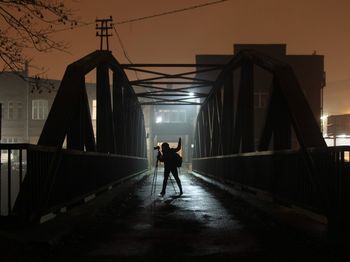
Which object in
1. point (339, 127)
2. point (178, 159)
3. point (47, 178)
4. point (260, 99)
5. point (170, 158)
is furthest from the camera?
point (260, 99)

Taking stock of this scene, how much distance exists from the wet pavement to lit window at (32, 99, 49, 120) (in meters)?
48.9

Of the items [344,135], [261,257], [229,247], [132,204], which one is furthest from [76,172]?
[344,135]

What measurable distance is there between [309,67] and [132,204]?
38361 millimetres

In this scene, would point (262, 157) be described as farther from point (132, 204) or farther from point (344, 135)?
point (344, 135)

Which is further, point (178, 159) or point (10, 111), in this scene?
point (10, 111)

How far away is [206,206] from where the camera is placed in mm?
12023

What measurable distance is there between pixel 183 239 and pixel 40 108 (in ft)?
174

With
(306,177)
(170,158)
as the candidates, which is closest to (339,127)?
(170,158)

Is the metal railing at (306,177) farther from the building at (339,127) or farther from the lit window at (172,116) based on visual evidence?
the lit window at (172,116)

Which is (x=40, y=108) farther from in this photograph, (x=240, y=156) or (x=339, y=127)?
(x=240, y=156)

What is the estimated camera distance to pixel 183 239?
727 cm

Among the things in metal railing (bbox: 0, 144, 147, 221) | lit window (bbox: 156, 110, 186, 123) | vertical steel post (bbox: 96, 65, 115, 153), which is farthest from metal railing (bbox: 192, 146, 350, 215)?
lit window (bbox: 156, 110, 186, 123)

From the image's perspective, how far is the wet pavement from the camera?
19.9 feet

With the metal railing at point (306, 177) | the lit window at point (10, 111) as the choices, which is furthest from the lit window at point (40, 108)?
the metal railing at point (306, 177)
